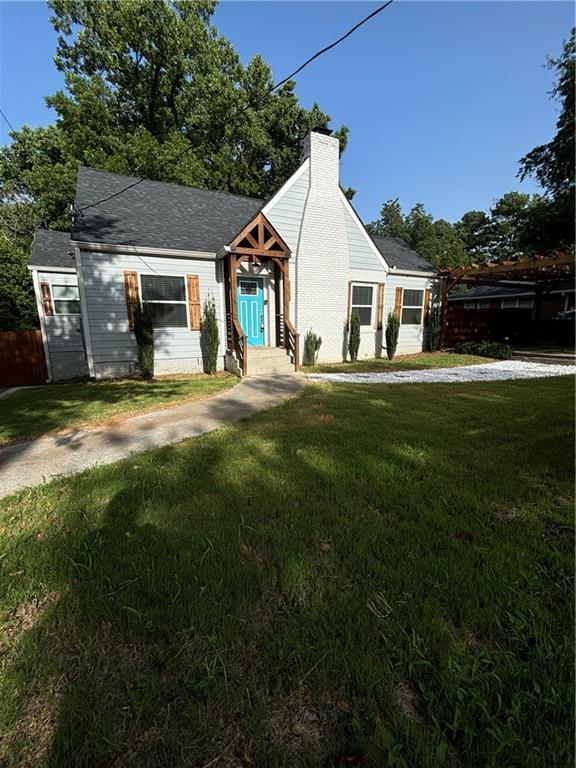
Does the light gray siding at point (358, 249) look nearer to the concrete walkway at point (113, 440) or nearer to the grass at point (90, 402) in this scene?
the grass at point (90, 402)

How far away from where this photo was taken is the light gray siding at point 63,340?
464 inches

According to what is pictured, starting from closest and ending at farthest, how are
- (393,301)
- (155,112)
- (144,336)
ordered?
(144,336) → (393,301) → (155,112)

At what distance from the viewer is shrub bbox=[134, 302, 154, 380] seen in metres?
9.05

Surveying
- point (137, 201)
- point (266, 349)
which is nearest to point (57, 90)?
point (137, 201)

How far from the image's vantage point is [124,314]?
920 centimetres

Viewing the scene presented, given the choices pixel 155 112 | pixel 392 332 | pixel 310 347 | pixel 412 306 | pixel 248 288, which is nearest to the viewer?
pixel 248 288

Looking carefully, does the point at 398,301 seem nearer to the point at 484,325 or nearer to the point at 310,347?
the point at 310,347

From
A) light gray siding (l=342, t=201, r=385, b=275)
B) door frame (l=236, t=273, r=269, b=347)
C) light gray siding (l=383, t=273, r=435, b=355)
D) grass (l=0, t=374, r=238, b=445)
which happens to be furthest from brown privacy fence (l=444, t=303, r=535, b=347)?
grass (l=0, t=374, r=238, b=445)

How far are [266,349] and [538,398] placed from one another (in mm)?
6757

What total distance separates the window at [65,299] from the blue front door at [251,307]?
20.5 feet

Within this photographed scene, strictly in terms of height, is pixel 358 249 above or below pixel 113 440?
above

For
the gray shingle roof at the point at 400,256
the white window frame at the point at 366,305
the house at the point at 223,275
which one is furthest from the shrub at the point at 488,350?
the white window frame at the point at 366,305

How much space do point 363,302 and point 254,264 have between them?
428cm

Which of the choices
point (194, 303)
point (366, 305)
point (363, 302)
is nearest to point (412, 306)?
point (366, 305)
